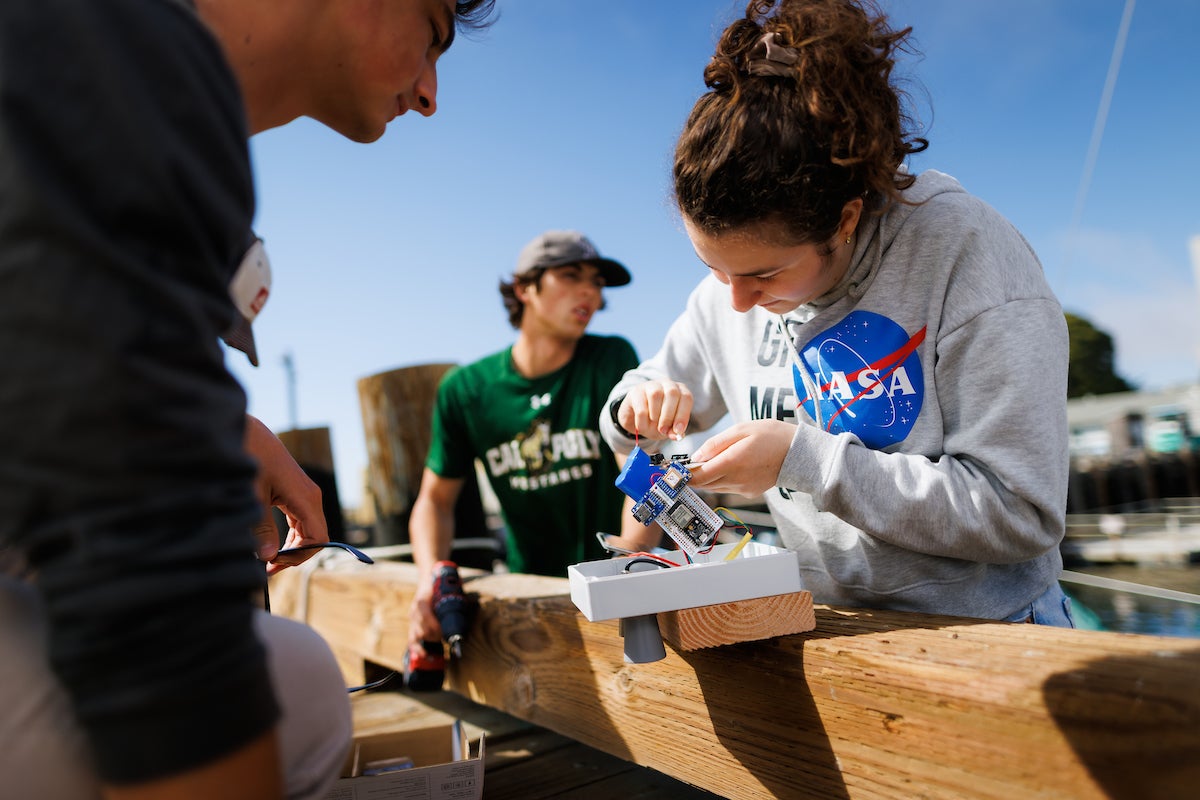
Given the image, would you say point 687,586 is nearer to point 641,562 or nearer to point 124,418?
point 641,562

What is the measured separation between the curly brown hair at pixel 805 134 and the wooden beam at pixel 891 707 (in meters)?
0.80

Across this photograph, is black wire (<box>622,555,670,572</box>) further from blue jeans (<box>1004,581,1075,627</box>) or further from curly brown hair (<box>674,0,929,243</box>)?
blue jeans (<box>1004,581,1075,627</box>)

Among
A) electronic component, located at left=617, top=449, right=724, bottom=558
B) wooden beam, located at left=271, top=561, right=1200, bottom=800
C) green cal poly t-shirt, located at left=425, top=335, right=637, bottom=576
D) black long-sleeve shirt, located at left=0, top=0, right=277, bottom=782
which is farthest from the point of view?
green cal poly t-shirt, located at left=425, top=335, right=637, bottom=576

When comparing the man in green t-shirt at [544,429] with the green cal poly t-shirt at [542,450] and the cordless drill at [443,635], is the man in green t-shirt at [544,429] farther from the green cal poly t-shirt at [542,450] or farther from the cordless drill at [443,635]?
the cordless drill at [443,635]

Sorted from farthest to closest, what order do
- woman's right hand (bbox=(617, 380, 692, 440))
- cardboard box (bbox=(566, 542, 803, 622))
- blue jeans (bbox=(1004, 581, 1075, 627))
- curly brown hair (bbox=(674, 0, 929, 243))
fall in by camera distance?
woman's right hand (bbox=(617, 380, 692, 440)) → blue jeans (bbox=(1004, 581, 1075, 627)) → curly brown hair (bbox=(674, 0, 929, 243)) → cardboard box (bbox=(566, 542, 803, 622))

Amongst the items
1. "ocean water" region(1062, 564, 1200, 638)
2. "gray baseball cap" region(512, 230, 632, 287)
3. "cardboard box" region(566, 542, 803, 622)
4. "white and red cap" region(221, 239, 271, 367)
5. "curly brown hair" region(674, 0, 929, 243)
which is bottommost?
"ocean water" region(1062, 564, 1200, 638)

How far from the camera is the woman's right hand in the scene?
1.74 metres

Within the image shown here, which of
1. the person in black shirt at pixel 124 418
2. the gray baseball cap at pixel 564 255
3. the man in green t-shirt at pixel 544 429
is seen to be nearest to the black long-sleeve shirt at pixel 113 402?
the person in black shirt at pixel 124 418

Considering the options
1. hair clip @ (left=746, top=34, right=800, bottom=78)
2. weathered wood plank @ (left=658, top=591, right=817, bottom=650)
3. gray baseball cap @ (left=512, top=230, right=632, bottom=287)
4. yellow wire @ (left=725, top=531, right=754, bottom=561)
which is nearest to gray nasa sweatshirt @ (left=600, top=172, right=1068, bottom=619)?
yellow wire @ (left=725, top=531, right=754, bottom=561)

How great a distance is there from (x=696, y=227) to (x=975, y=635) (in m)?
0.94

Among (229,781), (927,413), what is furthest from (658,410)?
(229,781)

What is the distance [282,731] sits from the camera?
796 mm

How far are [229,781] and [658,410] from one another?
4.15ft

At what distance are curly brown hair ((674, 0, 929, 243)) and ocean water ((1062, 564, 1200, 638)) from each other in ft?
54.3
